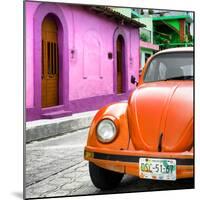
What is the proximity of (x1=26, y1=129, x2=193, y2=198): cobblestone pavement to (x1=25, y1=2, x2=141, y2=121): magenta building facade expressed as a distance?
229 millimetres

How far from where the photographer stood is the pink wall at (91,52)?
3.59m

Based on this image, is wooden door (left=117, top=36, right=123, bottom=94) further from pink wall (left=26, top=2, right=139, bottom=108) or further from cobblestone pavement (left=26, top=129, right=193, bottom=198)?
cobblestone pavement (left=26, top=129, right=193, bottom=198)

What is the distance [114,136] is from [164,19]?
1251 millimetres

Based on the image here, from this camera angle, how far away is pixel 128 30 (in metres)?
3.78

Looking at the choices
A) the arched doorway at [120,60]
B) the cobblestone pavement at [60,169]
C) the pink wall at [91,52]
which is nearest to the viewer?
the cobblestone pavement at [60,169]

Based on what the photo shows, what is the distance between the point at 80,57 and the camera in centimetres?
362

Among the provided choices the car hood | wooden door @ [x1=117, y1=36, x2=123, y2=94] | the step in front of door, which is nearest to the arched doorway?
wooden door @ [x1=117, y1=36, x2=123, y2=94]

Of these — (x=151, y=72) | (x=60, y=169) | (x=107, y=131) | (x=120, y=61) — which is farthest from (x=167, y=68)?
(x=60, y=169)

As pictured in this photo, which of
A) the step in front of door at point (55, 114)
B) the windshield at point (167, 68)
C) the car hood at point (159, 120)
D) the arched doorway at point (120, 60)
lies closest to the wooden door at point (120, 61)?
the arched doorway at point (120, 60)

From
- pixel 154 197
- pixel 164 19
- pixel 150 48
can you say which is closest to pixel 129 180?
pixel 154 197

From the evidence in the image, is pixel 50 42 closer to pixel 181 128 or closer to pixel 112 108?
pixel 112 108

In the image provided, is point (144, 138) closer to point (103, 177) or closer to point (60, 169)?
point (103, 177)

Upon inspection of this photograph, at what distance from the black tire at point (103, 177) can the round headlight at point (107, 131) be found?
0.89 feet

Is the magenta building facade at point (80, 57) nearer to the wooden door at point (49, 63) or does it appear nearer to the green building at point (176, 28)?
the wooden door at point (49, 63)
